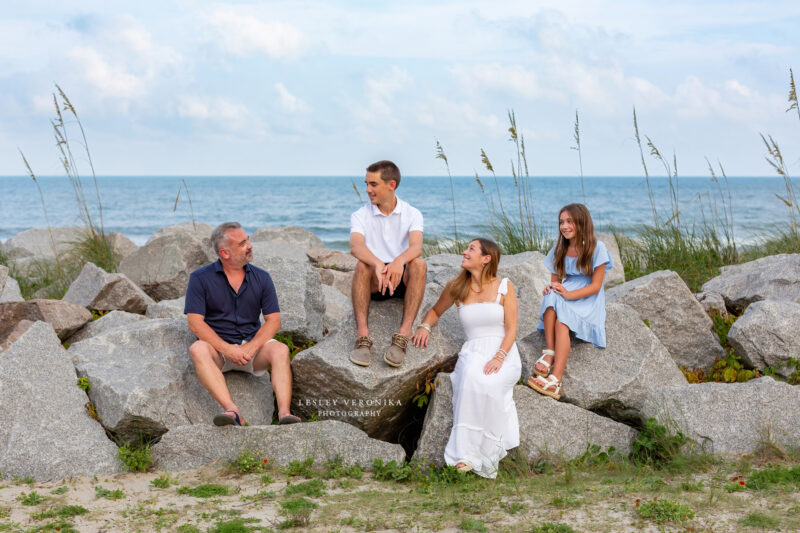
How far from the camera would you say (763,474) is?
15.0 ft

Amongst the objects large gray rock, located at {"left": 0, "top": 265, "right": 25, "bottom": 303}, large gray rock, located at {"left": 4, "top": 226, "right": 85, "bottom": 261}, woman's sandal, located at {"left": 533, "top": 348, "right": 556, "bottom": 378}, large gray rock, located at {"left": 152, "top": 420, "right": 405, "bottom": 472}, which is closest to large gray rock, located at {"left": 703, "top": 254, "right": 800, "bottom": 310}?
woman's sandal, located at {"left": 533, "top": 348, "right": 556, "bottom": 378}

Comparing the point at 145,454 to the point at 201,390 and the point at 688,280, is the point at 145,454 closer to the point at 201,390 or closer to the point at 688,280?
the point at 201,390

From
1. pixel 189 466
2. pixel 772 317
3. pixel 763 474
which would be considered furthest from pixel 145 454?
pixel 772 317

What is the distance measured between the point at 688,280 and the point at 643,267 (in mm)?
674

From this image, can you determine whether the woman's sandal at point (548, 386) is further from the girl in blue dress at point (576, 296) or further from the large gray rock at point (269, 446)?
the large gray rock at point (269, 446)

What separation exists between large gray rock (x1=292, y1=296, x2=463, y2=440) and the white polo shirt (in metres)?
0.53

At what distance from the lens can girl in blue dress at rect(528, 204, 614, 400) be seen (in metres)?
5.57

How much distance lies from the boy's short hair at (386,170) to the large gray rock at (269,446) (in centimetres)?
202

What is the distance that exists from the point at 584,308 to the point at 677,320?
1658mm

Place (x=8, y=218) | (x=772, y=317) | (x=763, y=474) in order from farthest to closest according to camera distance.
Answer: (x=8, y=218) → (x=772, y=317) → (x=763, y=474)

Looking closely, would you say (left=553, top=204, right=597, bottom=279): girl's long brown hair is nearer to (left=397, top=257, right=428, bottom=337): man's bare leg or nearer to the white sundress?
the white sundress

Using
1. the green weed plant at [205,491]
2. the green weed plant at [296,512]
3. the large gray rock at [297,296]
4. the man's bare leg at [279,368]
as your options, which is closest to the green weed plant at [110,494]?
the green weed plant at [205,491]

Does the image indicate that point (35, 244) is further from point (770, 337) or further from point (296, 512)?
point (770, 337)

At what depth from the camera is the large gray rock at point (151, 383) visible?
5211 millimetres
